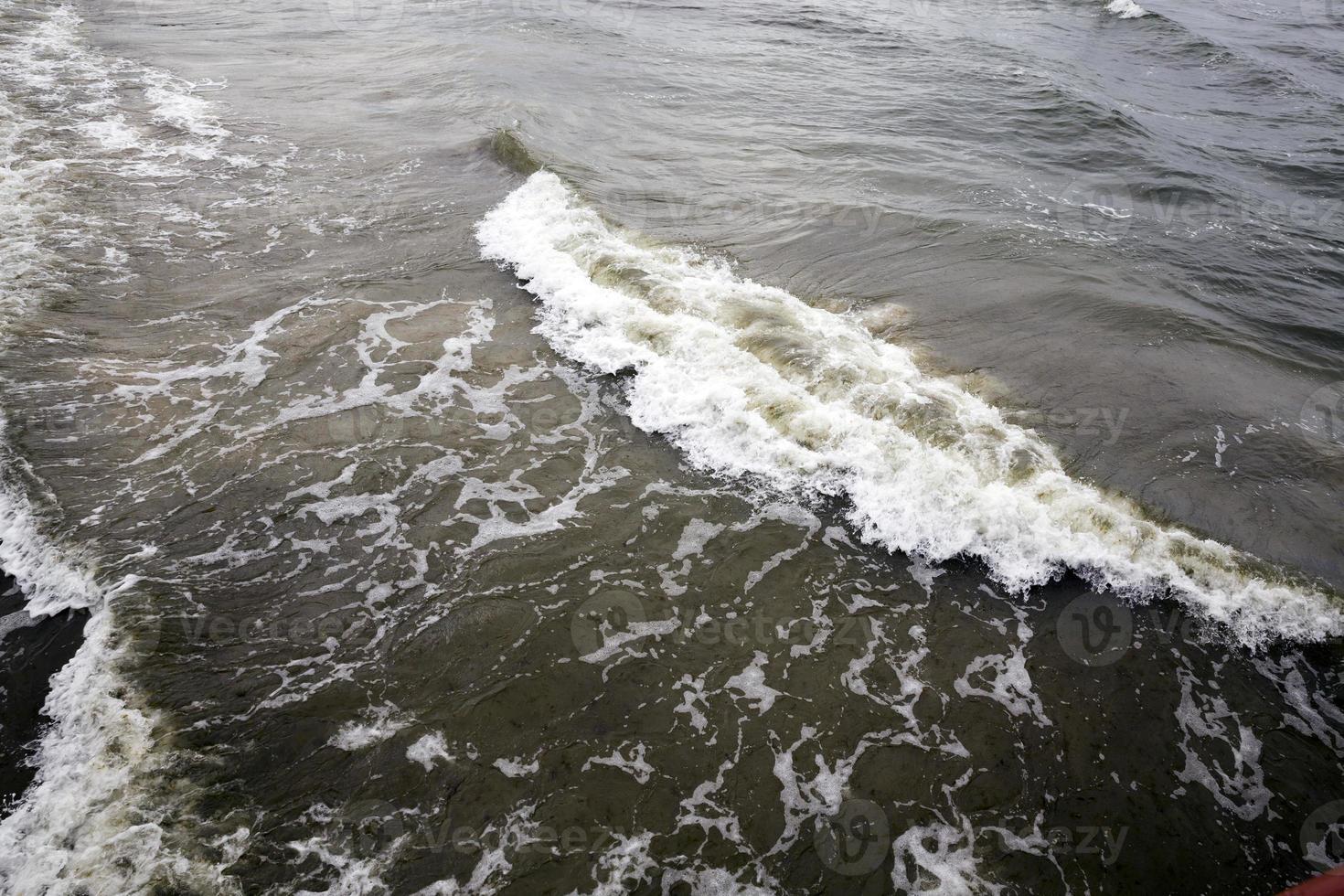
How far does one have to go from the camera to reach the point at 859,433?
7.69 m

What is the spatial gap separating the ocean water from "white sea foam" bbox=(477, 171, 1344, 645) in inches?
1.9

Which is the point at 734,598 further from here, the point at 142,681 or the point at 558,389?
the point at 142,681

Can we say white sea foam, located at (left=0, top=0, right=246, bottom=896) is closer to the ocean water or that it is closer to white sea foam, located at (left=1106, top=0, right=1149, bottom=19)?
the ocean water

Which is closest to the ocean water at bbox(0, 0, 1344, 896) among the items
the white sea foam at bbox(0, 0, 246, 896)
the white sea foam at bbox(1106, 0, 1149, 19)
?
the white sea foam at bbox(0, 0, 246, 896)

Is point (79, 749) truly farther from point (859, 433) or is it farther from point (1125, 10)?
point (1125, 10)

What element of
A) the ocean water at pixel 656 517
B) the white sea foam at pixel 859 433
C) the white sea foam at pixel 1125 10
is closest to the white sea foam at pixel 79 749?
the ocean water at pixel 656 517

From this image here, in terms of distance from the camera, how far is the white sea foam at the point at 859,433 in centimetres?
646

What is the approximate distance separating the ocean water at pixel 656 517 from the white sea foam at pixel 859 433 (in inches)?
1.9

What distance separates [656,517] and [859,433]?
2.52m

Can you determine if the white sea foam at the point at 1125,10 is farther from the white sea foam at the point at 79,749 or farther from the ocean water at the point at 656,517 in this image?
the white sea foam at the point at 79,749

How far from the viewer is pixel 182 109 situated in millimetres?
15211

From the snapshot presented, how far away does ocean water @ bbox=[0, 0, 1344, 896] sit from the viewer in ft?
15.4

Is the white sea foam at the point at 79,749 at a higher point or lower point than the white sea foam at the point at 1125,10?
lower

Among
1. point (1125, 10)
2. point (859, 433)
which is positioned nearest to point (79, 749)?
point (859, 433)
